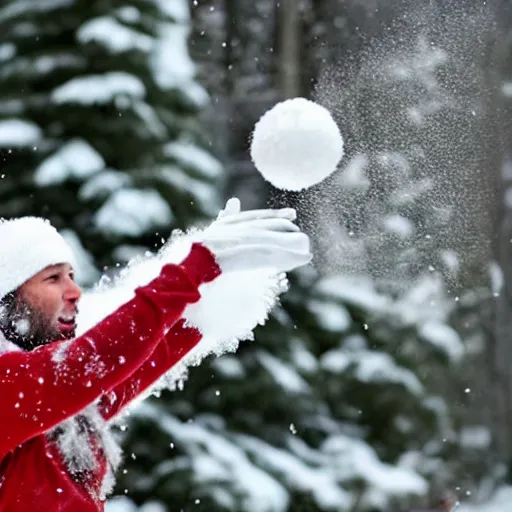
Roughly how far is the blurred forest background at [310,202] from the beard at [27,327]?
304 centimetres

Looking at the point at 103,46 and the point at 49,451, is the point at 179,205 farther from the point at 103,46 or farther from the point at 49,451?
the point at 49,451

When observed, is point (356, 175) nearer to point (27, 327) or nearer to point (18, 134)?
point (18, 134)

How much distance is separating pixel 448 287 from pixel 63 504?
557cm

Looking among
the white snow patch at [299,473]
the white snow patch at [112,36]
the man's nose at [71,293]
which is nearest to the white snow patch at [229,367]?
the white snow patch at [299,473]

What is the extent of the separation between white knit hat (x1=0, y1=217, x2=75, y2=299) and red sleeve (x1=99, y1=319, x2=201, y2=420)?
0.32 meters

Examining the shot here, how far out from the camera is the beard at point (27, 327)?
2.62 metres

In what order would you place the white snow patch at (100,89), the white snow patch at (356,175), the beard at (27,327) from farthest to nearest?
the white snow patch at (356,175)
the white snow patch at (100,89)
the beard at (27,327)

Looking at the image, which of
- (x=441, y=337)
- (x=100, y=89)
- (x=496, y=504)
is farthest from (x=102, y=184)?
(x=496, y=504)

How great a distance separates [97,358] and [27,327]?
37 centimetres

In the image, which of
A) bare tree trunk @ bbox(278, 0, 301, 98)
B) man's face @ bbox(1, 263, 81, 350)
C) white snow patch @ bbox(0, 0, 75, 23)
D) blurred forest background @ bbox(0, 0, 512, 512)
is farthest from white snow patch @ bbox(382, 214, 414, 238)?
man's face @ bbox(1, 263, 81, 350)

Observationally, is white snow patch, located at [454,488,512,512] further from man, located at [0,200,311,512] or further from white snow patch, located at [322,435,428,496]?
man, located at [0,200,311,512]

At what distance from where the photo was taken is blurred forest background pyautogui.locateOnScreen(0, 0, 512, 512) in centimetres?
600

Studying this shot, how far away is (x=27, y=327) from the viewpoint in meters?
2.64

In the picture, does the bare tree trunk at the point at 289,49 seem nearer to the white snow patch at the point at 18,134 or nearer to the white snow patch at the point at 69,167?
the white snow patch at the point at 69,167
